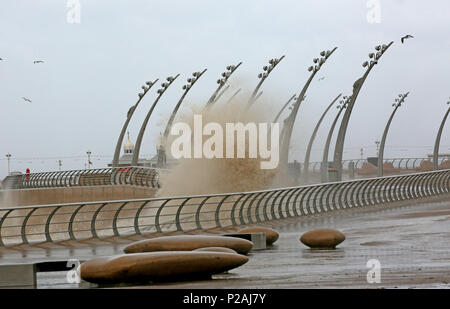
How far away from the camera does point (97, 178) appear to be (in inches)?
2183

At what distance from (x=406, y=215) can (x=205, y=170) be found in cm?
3033

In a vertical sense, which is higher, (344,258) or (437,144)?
(437,144)

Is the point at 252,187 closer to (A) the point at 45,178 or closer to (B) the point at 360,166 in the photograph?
(B) the point at 360,166

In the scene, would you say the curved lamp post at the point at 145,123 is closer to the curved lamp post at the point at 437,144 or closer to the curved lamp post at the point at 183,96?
the curved lamp post at the point at 183,96

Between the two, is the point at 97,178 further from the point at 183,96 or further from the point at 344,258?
the point at 344,258

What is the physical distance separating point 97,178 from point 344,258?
47023 millimetres

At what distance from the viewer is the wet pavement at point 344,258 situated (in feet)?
22.0

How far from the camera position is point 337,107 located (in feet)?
193

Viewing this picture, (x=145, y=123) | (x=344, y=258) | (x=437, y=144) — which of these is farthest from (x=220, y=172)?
(x=344, y=258)

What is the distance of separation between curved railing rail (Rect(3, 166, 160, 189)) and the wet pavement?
106 feet

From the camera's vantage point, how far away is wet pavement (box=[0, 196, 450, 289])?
22.0 ft

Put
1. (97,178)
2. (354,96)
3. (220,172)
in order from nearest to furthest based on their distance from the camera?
(354,96), (220,172), (97,178)

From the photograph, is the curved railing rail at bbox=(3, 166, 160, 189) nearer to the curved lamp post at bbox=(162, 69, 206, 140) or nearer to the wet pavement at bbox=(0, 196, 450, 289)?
the curved lamp post at bbox=(162, 69, 206, 140)
